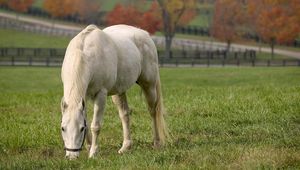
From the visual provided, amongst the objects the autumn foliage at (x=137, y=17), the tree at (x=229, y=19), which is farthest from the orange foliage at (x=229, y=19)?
the autumn foliage at (x=137, y=17)

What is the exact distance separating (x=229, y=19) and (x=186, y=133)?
5232 centimetres

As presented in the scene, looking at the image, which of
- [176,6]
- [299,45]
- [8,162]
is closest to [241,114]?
[8,162]

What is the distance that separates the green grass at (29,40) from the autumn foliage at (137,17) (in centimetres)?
733

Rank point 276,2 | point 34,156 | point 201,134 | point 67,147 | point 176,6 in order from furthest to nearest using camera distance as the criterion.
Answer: point 176,6 → point 276,2 → point 201,134 → point 34,156 → point 67,147

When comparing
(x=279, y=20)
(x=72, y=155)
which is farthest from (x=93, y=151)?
(x=279, y=20)

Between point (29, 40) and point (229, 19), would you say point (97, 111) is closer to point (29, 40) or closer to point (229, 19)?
point (229, 19)

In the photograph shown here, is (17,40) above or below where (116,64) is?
below

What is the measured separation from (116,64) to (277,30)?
4770 centimetres

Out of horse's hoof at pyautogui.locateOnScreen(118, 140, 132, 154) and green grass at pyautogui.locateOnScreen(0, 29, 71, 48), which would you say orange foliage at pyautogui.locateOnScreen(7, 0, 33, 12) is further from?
horse's hoof at pyautogui.locateOnScreen(118, 140, 132, 154)

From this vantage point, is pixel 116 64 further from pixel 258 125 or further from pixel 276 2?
pixel 276 2

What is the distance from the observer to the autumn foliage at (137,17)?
214 feet

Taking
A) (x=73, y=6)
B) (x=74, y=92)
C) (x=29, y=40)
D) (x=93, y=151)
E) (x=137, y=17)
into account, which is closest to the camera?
(x=74, y=92)

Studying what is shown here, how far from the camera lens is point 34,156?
325 inches

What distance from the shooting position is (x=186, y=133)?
32.9ft
